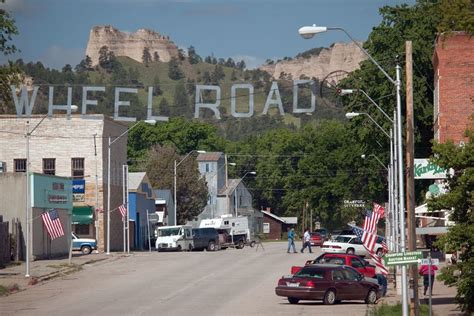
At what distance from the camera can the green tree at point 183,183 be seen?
113 metres

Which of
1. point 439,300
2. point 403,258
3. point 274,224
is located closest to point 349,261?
point 439,300

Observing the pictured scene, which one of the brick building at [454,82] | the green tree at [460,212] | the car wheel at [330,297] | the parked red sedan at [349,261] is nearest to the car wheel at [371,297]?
the car wheel at [330,297]

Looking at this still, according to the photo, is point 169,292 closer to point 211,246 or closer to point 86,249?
point 86,249

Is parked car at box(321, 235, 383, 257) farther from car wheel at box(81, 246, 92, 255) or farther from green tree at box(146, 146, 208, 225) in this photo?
green tree at box(146, 146, 208, 225)

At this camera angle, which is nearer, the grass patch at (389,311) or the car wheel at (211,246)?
the grass patch at (389,311)

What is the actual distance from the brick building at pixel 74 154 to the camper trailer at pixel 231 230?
8352 mm

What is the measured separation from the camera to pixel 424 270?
37625mm

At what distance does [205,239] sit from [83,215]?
8.71 m

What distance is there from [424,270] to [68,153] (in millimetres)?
Answer: 44664

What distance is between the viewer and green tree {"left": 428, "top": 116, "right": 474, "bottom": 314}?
29.9 meters

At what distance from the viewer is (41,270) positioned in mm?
52156

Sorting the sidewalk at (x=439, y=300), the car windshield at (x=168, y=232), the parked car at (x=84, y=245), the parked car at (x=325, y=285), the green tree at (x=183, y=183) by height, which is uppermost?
the green tree at (x=183, y=183)

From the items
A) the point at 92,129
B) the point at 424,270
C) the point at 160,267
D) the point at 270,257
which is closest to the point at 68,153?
the point at 92,129

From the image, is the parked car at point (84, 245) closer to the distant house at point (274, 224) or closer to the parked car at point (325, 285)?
the parked car at point (325, 285)
